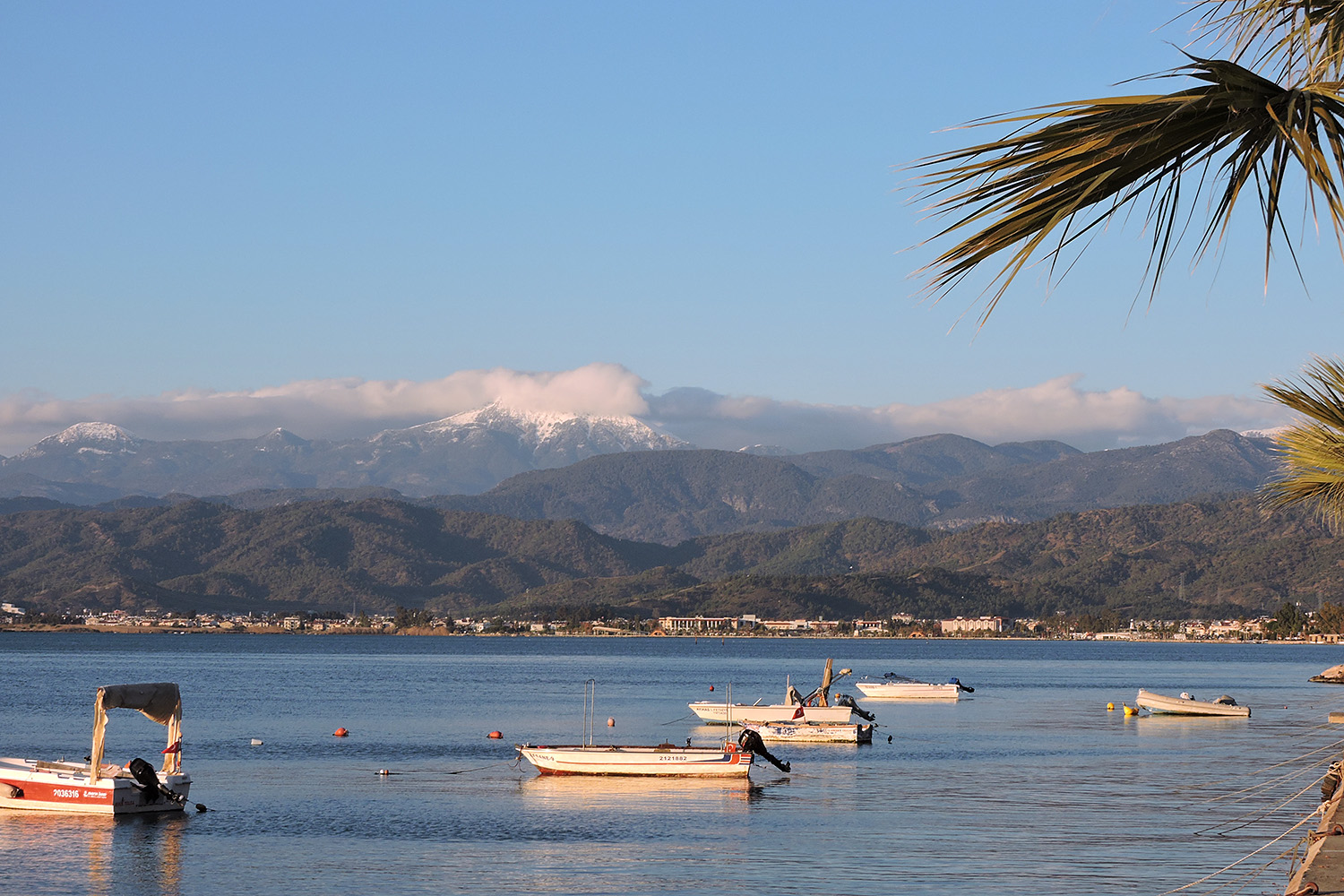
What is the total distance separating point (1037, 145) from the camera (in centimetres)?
574

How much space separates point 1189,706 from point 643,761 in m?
52.6

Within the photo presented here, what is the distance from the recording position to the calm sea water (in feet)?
112

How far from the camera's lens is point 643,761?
57188mm

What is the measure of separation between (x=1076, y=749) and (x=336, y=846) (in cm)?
4225

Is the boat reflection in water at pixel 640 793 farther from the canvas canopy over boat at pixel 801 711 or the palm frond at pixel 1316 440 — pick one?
the palm frond at pixel 1316 440

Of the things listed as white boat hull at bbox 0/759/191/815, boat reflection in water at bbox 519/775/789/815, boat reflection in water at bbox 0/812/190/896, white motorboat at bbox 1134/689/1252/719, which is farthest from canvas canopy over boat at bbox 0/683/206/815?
white motorboat at bbox 1134/689/1252/719

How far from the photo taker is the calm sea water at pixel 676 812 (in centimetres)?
3425

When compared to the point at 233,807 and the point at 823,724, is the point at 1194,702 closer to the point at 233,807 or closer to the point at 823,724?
the point at 823,724

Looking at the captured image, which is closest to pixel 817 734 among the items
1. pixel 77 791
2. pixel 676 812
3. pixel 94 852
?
pixel 676 812

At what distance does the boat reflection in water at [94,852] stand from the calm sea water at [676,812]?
0.13 meters

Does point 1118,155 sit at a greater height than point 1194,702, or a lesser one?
greater

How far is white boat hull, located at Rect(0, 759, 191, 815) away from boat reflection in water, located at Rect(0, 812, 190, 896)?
11.5 inches

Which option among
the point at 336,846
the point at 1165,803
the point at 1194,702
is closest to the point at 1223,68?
the point at 336,846

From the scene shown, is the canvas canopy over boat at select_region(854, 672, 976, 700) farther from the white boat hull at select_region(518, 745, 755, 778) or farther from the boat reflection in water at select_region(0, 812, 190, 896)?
the boat reflection in water at select_region(0, 812, 190, 896)
